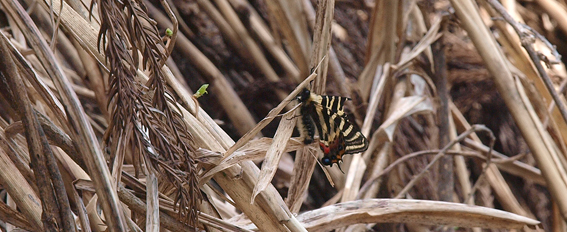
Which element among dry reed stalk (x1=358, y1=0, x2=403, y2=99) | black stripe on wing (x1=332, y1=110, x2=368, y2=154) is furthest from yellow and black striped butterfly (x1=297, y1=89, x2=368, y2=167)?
dry reed stalk (x1=358, y1=0, x2=403, y2=99)

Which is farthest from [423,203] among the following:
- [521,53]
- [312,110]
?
[521,53]

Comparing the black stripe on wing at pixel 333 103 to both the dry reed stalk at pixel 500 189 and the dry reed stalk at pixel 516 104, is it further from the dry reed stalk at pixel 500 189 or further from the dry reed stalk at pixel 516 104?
the dry reed stalk at pixel 500 189

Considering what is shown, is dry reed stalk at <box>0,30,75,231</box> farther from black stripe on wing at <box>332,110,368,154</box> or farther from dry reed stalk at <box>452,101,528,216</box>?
dry reed stalk at <box>452,101,528,216</box>

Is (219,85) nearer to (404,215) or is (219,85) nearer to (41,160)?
(404,215)

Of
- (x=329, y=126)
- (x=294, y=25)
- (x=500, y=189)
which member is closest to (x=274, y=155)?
(x=329, y=126)

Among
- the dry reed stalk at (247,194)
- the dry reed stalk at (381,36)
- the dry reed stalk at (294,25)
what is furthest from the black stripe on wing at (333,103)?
the dry reed stalk at (381,36)
